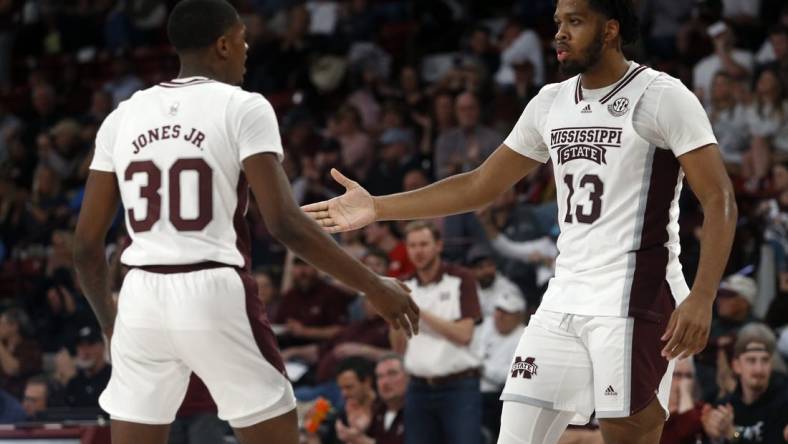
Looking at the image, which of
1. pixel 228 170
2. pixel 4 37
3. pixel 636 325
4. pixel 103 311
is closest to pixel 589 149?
pixel 636 325

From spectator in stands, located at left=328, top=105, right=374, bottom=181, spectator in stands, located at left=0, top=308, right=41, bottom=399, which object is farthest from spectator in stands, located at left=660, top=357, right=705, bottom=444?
spectator in stands, located at left=0, top=308, right=41, bottom=399

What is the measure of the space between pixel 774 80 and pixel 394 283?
305 inches

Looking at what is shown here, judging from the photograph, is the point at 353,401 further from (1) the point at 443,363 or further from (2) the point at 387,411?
(1) the point at 443,363

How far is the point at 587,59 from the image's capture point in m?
5.12

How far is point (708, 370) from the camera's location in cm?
925

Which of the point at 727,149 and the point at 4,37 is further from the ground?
the point at 4,37

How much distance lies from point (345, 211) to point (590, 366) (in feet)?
4.37

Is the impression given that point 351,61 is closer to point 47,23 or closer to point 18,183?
point 18,183

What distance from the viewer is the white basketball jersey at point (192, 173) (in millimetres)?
4797

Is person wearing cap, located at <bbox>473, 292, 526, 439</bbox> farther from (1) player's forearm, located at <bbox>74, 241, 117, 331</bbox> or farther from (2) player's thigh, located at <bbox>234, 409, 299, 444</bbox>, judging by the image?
(2) player's thigh, located at <bbox>234, 409, 299, 444</bbox>

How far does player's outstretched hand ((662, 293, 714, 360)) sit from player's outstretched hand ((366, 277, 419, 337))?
3.11 ft

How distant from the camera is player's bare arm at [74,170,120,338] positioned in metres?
5.02

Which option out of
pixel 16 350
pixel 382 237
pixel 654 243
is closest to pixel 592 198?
pixel 654 243

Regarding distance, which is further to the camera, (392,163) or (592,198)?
(392,163)
